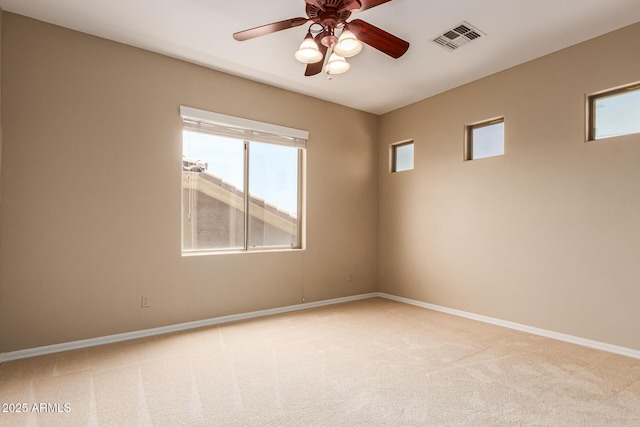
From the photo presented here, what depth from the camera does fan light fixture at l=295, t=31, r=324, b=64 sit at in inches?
93.9

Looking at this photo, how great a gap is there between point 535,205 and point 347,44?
2651 mm

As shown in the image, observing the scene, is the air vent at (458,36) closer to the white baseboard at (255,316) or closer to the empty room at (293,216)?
the empty room at (293,216)

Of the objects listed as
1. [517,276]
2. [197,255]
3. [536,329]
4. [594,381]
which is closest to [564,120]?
[517,276]

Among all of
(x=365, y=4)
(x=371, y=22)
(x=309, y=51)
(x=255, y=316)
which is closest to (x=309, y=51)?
(x=309, y=51)

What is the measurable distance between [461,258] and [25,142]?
4596 mm

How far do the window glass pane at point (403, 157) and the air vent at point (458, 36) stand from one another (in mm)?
1890

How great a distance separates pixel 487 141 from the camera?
413 cm

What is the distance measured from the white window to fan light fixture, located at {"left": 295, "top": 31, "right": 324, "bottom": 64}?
1.75 m

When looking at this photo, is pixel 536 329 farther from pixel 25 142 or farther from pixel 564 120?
Answer: pixel 25 142

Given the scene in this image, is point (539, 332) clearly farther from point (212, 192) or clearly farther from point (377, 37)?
point (212, 192)

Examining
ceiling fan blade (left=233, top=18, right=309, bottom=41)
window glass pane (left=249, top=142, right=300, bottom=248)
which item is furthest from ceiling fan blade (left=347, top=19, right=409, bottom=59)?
window glass pane (left=249, top=142, right=300, bottom=248)

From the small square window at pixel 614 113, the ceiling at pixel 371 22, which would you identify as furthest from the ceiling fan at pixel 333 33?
the small square window at pixel 614 113

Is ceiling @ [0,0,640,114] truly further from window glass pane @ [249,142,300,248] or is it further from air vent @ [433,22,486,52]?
window glass pane @ [249,142,300,248]

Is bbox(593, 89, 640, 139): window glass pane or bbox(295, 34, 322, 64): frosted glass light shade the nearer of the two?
bbox(295, 34, 322, 64): frosted glass light shade
